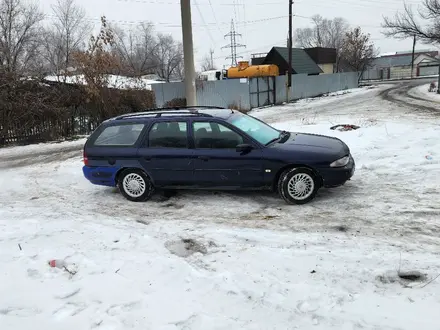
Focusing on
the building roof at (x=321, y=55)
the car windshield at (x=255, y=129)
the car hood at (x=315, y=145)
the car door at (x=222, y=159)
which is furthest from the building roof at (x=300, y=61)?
the car door at (x=222, y=159)

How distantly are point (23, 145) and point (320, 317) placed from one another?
1438 centimetres

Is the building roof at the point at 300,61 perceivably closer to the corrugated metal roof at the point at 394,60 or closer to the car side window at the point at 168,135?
the car side window at the point at 168,135

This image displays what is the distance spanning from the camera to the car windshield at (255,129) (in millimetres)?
6387

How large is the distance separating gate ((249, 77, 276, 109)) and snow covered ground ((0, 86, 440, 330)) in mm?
20085

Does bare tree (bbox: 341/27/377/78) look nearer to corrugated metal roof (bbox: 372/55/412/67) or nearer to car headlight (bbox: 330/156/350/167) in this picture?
corrugated metal roof (bbox: 372/55/412/67)

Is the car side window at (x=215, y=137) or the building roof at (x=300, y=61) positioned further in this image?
the building roof at (x=300, y=61)

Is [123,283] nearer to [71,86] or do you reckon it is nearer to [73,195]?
[73,195]

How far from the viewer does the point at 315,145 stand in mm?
6277

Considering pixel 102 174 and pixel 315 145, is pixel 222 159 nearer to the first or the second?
pixel 315 145

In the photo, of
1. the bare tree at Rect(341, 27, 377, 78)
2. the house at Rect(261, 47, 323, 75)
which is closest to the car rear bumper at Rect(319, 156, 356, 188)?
the house at Rect(261, 47, 323, 75)

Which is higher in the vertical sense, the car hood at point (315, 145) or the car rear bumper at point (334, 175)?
the car hood at point (315, 145)

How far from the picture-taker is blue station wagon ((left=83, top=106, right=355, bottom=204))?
6012 millimetres

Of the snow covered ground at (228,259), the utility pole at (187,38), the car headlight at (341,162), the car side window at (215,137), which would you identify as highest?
the utility pole at (187,38)

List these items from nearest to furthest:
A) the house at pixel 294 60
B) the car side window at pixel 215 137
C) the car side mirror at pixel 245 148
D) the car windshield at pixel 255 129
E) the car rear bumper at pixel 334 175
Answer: the car rear bumper at pixel 334 175, the car side mirror at pixel 245 148, the car side window at pixel 215 137, the car windshield at pixel 255 129, the house at pixel 294 60
